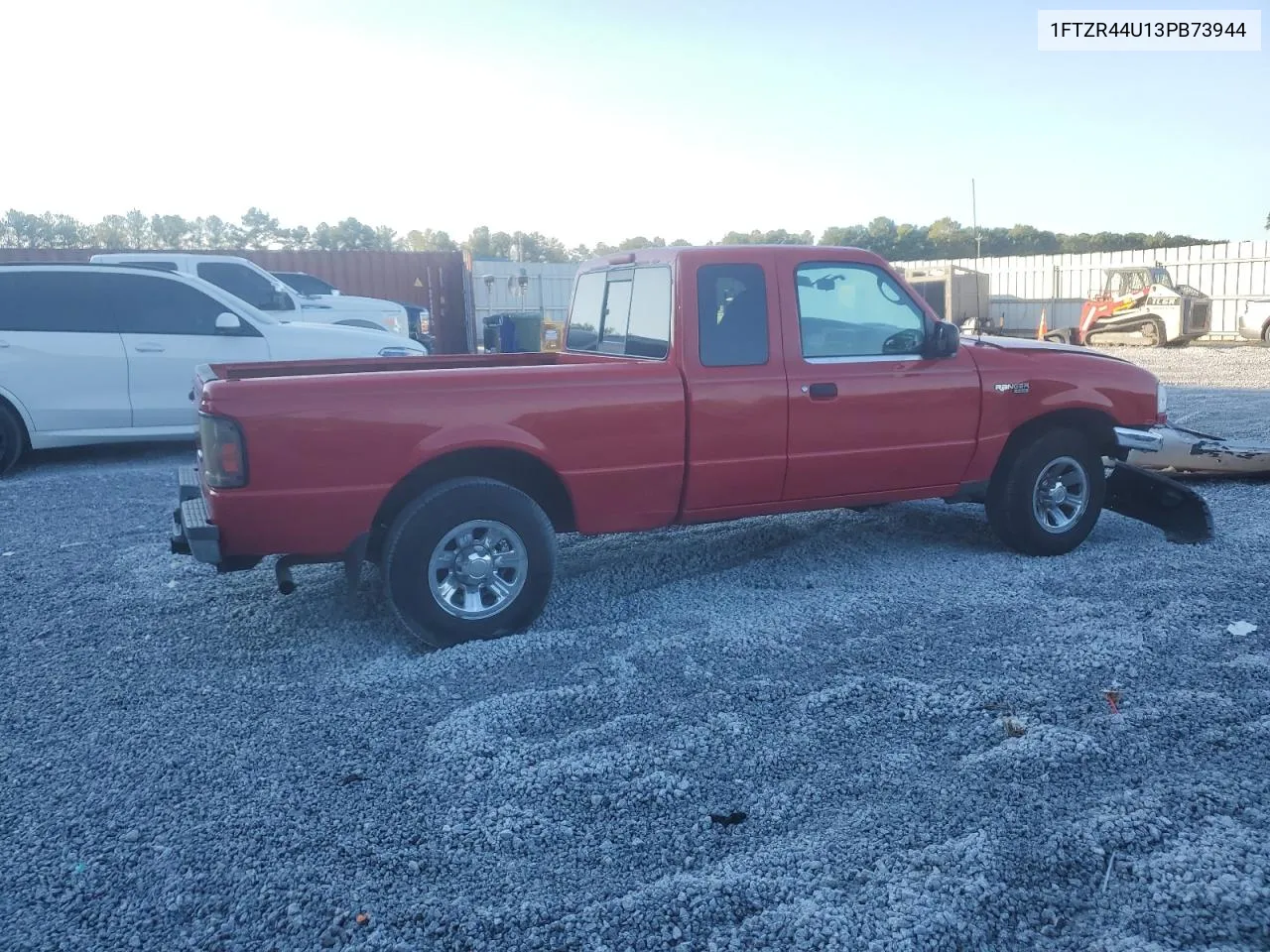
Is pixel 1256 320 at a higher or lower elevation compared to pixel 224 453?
lower

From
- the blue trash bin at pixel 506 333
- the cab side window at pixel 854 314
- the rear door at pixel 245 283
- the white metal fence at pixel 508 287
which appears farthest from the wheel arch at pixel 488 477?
the white metal fence at pixel 508 287

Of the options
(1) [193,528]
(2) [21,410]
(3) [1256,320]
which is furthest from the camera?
(3) [1256,320]

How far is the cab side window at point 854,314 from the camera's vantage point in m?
5.56

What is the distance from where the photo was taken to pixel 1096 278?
3184 centimetres

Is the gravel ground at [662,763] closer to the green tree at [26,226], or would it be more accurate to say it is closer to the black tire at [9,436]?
the black tire at [9,436]

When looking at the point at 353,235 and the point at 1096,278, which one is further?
the point at 353,235

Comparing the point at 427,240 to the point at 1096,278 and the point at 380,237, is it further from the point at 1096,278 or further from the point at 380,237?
the point at 1096,278

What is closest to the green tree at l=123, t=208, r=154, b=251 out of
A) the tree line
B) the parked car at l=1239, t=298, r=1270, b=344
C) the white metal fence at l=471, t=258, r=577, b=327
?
the tree line

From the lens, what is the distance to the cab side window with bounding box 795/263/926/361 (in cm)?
556

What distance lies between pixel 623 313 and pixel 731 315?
747 mm

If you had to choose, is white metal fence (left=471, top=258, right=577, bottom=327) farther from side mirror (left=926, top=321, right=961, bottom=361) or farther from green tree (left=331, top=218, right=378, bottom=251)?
green tree (left=331, top=218, right=378, bottom=251)

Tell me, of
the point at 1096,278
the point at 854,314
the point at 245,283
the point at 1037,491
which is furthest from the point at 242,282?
the point at 1096,278

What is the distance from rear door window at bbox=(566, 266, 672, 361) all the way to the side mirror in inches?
60.2

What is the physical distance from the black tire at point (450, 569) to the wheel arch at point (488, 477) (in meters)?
0.12
